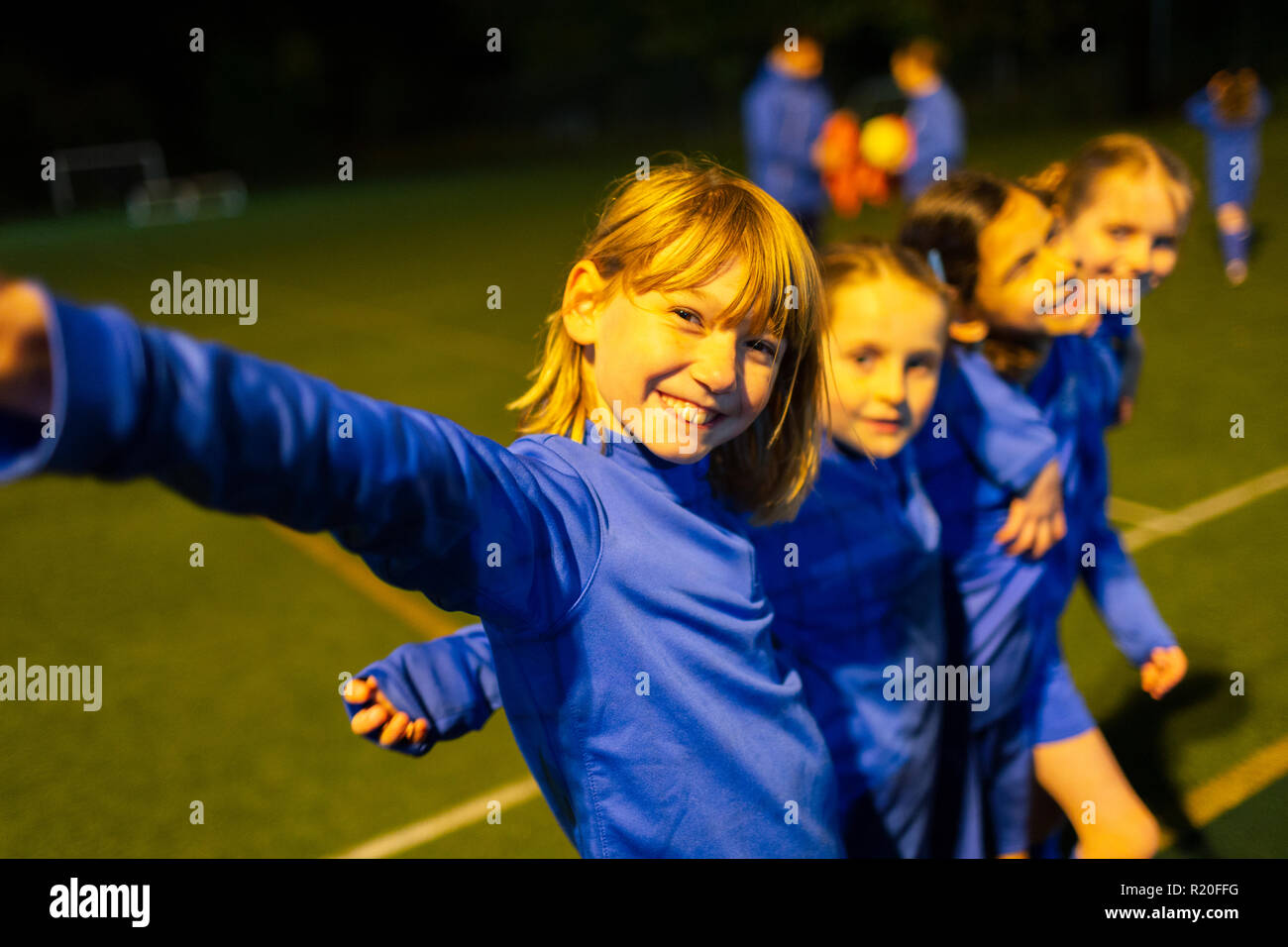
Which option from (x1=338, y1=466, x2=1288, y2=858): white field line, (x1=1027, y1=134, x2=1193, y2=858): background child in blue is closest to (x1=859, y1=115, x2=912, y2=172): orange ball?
(x1=338, y1=466, x2=1288, y2=858): white field line

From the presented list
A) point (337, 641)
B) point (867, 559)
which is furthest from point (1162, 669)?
point (337, 641)

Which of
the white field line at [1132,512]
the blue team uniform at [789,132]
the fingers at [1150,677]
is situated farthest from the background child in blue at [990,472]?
the blue team uniform at [789,132]

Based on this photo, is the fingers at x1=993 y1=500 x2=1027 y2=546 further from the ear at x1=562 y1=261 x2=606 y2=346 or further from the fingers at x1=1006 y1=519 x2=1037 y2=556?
the ear at x1=562 y1=261 x2=606 y2=346

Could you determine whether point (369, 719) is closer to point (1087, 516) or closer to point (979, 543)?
point (979, 543)

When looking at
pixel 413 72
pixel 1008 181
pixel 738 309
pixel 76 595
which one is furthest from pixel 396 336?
pixel 413 72

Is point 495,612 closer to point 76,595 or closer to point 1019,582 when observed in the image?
point 1019,582

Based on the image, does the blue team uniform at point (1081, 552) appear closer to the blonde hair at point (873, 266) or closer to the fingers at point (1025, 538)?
the fingers at point (1025, 538)

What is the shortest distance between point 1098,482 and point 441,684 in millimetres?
1644

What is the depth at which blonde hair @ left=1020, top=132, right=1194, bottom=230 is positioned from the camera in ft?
8.11

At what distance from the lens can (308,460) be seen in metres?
0.92

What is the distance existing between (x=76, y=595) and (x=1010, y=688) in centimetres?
445

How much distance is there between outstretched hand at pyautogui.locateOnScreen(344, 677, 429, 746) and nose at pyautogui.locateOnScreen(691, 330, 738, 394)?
64 centimetres

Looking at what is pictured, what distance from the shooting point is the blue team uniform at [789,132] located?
29.9ft

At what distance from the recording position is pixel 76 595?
5.15 m
